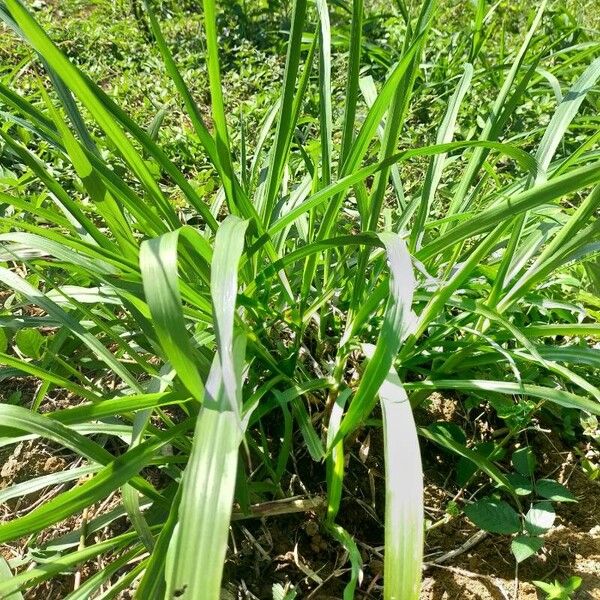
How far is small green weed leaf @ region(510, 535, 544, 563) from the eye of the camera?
885 mm

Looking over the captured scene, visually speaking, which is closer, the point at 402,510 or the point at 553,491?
the point at 402,510

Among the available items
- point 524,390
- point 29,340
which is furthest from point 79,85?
point 524,390

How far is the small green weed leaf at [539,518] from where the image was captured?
92 centimetres

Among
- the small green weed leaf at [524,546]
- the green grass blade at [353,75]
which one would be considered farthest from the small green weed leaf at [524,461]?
the green grass blade at [353,75]

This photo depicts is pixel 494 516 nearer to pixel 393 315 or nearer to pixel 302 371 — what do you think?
pixel 302 371

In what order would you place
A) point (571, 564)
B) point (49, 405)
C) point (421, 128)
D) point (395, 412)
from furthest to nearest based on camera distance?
point (421, 128), point (49, 405), point (571, 564), point (395, 412)

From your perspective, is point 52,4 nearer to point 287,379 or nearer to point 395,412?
point 287,379

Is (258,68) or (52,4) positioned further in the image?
(52,4)

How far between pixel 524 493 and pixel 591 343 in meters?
0.42

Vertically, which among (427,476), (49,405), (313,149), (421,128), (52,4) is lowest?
(427,476)

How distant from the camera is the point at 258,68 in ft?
7.62

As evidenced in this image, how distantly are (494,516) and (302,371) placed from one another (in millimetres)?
354

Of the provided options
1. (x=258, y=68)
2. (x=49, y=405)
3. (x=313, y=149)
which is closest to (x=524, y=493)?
(x=313, y=149)

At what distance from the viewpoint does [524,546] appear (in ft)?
2.94
